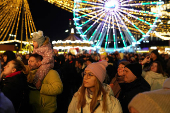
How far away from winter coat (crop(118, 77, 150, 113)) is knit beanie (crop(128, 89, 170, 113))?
6.12 ft

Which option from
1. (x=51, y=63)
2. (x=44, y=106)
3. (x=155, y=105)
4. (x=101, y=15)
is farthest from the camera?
(x=101, y=15)

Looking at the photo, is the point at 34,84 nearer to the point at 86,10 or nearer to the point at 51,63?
the point at 51,63

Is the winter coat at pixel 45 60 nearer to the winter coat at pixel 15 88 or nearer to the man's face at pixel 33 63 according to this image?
the man's face at pixel 33 63

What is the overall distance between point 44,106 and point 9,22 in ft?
65.9

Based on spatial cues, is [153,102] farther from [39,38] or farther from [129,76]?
[39,38]

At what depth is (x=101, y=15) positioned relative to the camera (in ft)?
74.9

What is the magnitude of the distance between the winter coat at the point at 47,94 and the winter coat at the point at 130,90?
980 mm

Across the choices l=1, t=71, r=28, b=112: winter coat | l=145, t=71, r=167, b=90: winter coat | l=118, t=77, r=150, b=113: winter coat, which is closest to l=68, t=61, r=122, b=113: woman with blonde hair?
l=118, t=77, r=150, b=113: winter coat

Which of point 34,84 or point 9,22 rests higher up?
point 9,22

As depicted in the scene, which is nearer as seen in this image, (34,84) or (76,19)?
(34,84)

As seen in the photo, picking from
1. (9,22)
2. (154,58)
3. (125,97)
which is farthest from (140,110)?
(9,22)

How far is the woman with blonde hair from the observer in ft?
7.66

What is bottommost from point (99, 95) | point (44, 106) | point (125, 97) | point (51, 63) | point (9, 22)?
point (44, 106)

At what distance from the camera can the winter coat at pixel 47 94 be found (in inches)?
125
